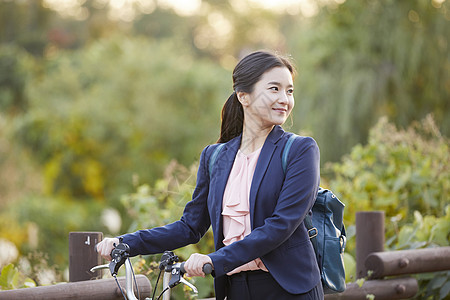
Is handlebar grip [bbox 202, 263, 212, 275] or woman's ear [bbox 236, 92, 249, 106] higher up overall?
woman's ear [bbox 236, 92, 249, 106]

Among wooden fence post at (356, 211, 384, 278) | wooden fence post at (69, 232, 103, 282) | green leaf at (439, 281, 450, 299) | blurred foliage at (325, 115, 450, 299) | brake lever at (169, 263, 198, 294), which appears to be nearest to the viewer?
brake lever at (169, 263, 198, 294)

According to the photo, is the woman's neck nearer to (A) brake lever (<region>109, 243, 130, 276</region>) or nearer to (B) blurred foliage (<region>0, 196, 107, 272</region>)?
(A) brake lever (<region>109, 243, 130, 276</region>)

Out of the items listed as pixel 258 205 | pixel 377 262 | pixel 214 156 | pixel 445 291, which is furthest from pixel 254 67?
pixel 445 291

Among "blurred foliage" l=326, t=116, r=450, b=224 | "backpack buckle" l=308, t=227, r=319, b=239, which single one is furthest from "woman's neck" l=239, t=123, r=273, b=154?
"blurred foliage" l=326, t=116, r=450, b=224

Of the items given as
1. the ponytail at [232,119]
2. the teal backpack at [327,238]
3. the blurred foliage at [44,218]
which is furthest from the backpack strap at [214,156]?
the blurred foliage at [44,218]

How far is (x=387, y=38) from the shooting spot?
33.3 feet

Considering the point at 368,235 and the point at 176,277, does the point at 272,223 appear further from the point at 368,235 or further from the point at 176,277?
the point at 368,235

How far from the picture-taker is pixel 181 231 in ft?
7.69

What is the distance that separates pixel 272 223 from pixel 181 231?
1.41ft

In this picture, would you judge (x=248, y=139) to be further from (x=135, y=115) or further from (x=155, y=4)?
(x=155, y=4)

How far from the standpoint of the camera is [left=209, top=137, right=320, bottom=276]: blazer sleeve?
6.57ft

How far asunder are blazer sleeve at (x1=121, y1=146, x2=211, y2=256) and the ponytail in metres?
0.15

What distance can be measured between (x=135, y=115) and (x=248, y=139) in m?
13.8

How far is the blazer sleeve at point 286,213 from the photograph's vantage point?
2.00 m
